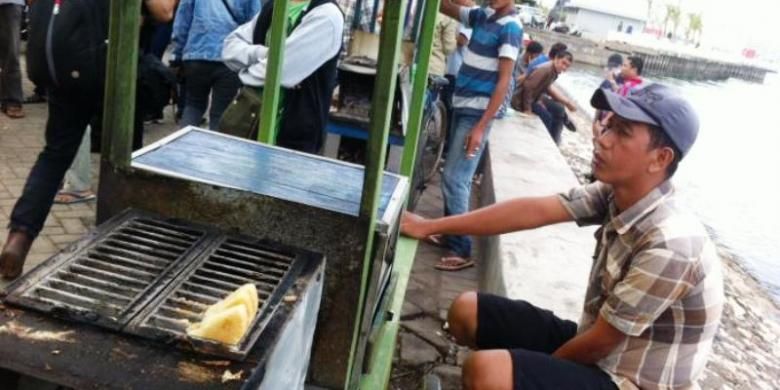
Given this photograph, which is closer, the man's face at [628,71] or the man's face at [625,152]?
the man's face at [625,152]

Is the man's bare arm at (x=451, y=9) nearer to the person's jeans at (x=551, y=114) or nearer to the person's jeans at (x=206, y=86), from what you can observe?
the person's jeans at (x=206, y=86)

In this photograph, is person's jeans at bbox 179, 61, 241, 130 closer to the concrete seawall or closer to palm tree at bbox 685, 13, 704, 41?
the concrete seawall

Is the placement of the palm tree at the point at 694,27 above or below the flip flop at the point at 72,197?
above

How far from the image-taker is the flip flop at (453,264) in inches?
185

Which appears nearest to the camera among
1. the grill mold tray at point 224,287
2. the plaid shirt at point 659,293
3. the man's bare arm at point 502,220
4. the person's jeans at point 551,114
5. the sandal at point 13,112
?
the grill mold tray at point 224,287

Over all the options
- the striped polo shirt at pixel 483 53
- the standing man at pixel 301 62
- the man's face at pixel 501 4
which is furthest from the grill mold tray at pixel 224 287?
the man's face at pixel 501 4

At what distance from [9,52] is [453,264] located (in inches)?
166

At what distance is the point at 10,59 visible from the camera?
18.6 ft

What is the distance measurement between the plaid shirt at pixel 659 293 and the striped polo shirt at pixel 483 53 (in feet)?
7.63

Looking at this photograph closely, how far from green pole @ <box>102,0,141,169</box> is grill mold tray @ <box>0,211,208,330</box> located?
188 mm

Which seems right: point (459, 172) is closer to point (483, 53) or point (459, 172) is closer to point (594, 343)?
point (483, 53)

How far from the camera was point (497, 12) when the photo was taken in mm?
4352

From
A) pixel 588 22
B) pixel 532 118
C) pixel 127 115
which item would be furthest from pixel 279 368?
pixel 588 22

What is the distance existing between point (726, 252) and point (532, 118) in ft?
12.5
